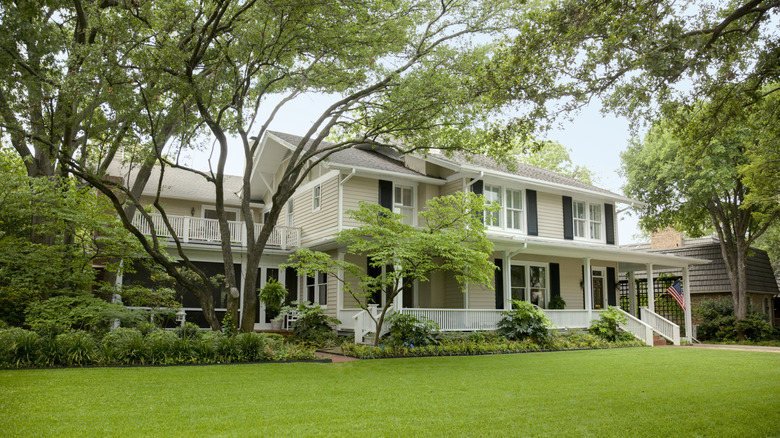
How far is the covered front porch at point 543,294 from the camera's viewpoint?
16.1 m

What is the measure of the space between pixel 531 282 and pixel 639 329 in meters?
3.71

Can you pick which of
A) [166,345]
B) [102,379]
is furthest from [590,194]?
[102,379]

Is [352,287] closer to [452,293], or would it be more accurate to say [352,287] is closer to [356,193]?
[356,193]

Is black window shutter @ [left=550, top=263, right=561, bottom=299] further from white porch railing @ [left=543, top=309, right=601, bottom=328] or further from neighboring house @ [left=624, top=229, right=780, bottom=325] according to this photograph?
neighboring house @ [left=624, top=229, right=780, bottom=325]

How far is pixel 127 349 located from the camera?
9.75 m

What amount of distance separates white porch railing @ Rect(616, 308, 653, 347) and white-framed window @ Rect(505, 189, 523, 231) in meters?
4.53

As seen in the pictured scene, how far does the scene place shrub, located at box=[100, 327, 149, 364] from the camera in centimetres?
954

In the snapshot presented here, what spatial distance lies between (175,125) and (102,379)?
8.10 meters

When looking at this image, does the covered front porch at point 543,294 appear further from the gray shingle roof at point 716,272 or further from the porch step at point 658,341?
the gray shingle roof at point 716,272

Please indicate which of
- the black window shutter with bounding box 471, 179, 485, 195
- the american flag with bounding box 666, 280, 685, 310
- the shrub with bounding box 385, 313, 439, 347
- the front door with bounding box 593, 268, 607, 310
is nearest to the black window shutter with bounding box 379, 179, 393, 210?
the black window shutter with bounding box 471, 179, 485, 195

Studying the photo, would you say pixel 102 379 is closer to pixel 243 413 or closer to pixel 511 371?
pixel 243 413

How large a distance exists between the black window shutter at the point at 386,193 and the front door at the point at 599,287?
9.06m

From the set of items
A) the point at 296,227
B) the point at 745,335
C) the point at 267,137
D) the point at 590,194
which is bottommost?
the point at 745,335

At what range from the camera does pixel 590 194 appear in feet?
67.5
